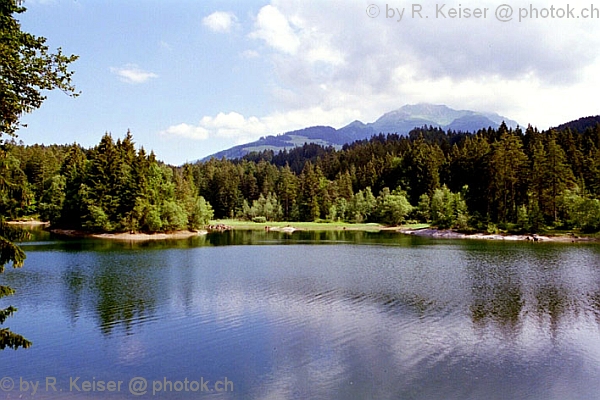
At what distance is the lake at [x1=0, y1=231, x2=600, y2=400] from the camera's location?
1383cm

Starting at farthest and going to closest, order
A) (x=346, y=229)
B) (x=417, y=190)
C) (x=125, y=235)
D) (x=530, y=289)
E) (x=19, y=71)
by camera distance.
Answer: (x=417, y=190) → (x=346, y=229) → (x=125, y=235) → (x=530, y=289) → (x=19, y=71)

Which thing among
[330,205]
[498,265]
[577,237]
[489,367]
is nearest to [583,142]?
[577,237]

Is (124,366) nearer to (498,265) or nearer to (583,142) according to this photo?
(498,265)

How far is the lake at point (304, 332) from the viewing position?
13828 millimetres

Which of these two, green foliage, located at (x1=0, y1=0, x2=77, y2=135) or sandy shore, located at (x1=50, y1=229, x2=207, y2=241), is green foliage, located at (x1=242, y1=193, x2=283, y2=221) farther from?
green foliage, located at (x1=0, y1=0, x2=77, y2=135)

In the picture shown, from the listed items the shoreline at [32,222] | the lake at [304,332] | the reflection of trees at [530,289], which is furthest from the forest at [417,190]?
the lake at [304,332]

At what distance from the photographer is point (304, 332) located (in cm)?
1936

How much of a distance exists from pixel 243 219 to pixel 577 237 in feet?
287

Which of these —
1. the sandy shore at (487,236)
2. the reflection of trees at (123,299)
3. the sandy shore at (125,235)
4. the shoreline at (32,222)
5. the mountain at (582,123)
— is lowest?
the reflection of trees at (123,299)

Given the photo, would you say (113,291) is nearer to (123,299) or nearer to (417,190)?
(123,299)

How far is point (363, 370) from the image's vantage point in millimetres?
14906

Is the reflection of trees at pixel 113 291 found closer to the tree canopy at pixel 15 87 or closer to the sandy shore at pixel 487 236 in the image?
the tree canopy at pixel 15 87

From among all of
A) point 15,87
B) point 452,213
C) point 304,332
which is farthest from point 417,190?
point 15,87

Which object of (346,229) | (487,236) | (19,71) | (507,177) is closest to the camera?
(19,71)
